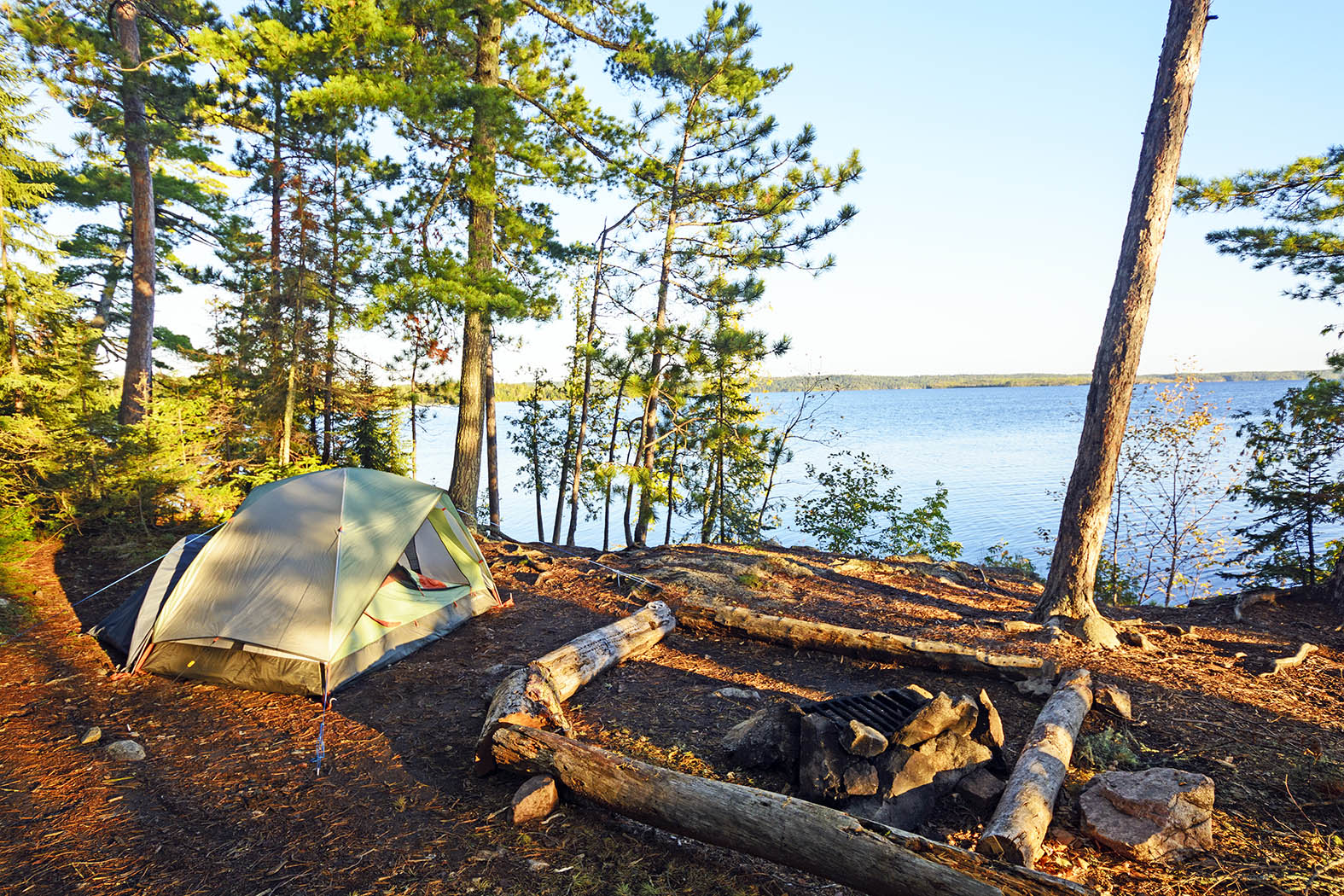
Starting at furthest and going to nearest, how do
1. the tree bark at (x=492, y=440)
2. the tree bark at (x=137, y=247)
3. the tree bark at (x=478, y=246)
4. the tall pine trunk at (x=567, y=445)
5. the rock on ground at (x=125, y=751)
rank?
the tall pine trunk at (x=567, y=445)
the tree bark at (x=492, y=440)
the tree bark at (x=137, y=247)
the tree bark at (x=478, y=246)
the rock on ground at (x=125, y=751)

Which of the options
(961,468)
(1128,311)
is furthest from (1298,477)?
(961,468)

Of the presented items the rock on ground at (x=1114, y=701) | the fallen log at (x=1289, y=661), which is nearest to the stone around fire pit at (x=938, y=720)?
the rock on ground at (x=1114, y=701)

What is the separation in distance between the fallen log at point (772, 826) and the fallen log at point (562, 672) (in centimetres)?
23

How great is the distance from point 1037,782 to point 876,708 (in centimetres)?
104

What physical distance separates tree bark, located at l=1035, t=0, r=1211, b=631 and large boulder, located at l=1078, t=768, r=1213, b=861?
10.4ft

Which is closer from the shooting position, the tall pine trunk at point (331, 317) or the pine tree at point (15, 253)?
the pine tree at point (15, 253)

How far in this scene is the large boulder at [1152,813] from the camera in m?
3.17

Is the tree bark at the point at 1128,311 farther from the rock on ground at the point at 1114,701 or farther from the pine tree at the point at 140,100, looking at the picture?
the pine tree at the point at 140,100

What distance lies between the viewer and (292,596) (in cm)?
544

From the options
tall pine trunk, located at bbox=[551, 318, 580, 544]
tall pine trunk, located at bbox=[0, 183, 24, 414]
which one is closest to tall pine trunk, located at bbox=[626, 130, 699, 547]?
tall pine trunk, located at bbox=[551, 318, 580, 544]

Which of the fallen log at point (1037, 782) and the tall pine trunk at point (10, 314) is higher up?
the tall pine trunk at point (10, 314)

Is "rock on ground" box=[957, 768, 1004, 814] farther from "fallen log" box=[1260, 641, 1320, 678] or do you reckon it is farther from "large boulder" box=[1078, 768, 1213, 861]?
"fallen log" box=[1260, 641, 1320, 678]

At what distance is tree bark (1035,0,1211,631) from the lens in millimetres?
5875

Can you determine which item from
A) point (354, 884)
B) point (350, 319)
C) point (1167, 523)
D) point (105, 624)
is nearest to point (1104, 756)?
point (354, 884)
